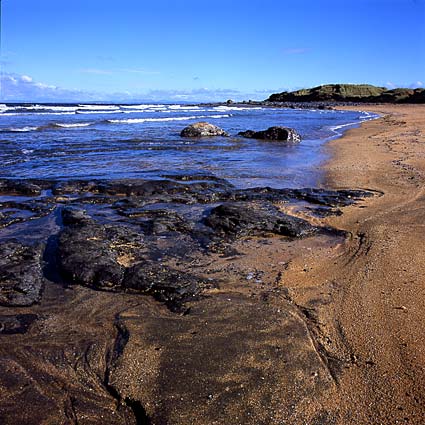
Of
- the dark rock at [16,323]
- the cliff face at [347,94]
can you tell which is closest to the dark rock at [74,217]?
the dark rock at [16,323]

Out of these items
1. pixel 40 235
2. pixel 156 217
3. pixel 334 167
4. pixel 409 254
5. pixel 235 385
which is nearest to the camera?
pixel 235 385

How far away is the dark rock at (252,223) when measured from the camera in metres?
5.50

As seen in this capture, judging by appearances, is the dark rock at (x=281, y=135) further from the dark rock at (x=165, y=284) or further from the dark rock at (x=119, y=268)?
the dark rock at (x=165, y=284)

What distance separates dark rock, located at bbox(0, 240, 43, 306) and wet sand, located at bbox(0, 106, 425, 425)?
0.12 m

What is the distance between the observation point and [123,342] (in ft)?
10.2

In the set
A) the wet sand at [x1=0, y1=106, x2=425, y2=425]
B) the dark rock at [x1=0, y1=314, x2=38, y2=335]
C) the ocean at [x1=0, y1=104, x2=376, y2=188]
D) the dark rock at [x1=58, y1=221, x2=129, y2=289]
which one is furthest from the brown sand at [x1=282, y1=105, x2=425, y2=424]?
the ocean at [x1=0, y1=104, x2=376, y2=188]

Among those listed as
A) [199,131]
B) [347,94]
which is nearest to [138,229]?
[199,131]

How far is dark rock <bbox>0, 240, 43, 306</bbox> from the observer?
12.2ft

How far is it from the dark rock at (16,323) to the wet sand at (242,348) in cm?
6

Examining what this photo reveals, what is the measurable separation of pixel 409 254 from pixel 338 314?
175 centimetres

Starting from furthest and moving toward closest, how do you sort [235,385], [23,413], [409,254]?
1. [409,254]
2. [235,385]
3. [23,413]

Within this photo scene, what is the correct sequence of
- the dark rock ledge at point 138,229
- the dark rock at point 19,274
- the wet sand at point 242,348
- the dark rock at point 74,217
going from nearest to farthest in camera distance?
the wet sand at point 242,348 → the dark rock at point 19,274 → the dark rock ledge at point 138,229 → the dark rock at point 74,217

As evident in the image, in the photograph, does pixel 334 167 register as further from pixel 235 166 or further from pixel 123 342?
pixel 123 342

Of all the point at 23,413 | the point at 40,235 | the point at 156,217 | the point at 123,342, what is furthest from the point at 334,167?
the point at 23,413
